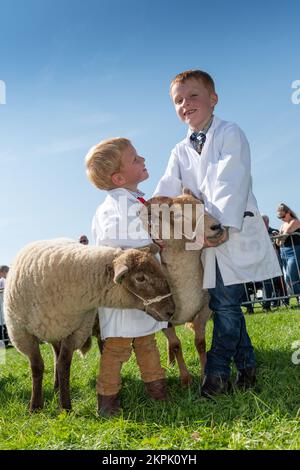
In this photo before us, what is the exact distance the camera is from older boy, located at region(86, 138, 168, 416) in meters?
3.77

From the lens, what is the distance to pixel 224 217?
11.7ft

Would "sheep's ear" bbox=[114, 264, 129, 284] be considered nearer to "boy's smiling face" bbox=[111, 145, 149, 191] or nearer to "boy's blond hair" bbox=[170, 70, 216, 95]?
"boy's smiling face" bbox=[111, 145, 149, 191]

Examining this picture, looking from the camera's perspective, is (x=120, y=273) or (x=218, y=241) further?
(x=218, y=241)

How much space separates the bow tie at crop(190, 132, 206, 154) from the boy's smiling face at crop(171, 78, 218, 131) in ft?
0.24

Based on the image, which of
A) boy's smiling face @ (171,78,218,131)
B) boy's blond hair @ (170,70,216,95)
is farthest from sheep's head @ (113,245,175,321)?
boy's blond hair @ (170,70,216,95)

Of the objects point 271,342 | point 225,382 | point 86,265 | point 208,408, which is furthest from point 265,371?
point 86,265

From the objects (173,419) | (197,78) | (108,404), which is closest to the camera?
(173,419)

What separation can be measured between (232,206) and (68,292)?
142cm

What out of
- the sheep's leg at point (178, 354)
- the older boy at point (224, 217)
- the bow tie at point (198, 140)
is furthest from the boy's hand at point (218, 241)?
the sheep's leg at point (178, 354)

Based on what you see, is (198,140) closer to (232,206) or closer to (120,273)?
(232,206)

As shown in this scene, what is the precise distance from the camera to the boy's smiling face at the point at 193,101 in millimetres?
3906

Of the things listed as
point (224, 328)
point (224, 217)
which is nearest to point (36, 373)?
point (224, 328)

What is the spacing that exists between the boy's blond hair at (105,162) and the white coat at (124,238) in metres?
0.16

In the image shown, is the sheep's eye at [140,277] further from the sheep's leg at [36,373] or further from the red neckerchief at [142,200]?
the sheep's leg at [36,373]
